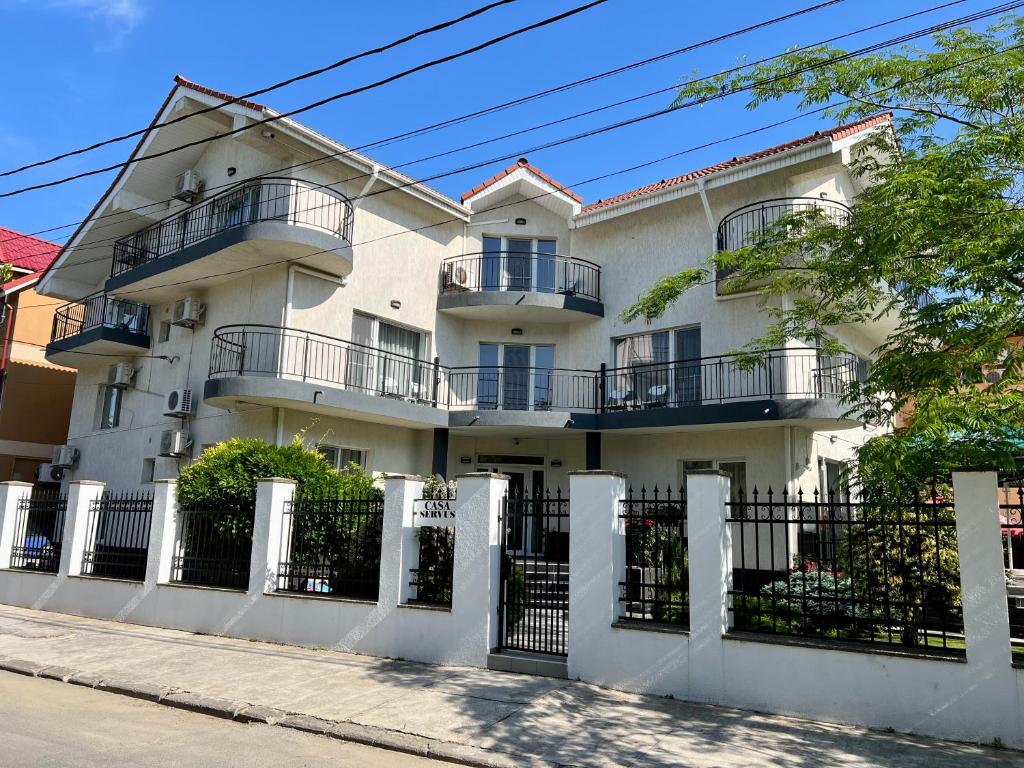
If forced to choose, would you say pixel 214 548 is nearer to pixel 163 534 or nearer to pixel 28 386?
pixel 163 534

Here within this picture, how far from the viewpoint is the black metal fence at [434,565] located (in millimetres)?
9016

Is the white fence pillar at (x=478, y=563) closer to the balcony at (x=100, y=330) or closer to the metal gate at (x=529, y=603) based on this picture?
the metal gate at (x=529, y=603)

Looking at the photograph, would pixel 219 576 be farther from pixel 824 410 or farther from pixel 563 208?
pixel 563 208

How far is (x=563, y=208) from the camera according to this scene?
18.7m

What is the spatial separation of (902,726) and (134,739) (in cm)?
622

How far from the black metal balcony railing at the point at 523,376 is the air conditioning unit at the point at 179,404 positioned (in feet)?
4.26

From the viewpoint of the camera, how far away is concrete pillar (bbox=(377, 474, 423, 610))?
8922 mm

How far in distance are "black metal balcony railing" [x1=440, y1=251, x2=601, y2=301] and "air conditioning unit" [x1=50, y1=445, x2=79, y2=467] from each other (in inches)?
426

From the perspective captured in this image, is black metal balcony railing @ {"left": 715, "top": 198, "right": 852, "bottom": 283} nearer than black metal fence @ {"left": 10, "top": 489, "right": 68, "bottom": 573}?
No

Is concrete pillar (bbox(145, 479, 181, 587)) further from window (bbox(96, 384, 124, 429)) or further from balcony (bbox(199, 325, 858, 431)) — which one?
window (bbox(96, 384, 124, 429))

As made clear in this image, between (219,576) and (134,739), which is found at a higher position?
(219,576)

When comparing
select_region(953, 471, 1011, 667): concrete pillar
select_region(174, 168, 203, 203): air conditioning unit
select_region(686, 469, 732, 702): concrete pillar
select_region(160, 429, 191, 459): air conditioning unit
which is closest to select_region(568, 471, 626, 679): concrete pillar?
select_region(686, 469, 732, 702): concrete pillar

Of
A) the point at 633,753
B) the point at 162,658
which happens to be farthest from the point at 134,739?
the point at 633,753

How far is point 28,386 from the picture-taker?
23141 millimetres
